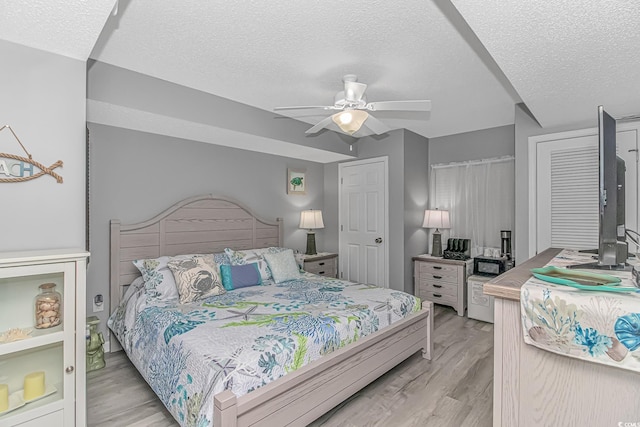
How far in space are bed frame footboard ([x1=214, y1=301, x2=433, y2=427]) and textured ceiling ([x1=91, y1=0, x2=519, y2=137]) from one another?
2.08 m

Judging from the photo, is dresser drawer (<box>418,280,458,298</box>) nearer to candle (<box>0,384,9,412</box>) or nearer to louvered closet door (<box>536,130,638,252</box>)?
louvered closet door (<box>536,130,638,252</box>)

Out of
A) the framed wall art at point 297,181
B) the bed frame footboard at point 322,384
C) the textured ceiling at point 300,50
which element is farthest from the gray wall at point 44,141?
the framed wall art at point 297,181

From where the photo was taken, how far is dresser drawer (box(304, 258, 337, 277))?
436cm

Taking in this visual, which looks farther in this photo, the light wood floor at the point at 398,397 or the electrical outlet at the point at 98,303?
the electrical outlet at the point at 98,303

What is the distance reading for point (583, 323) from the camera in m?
0.97

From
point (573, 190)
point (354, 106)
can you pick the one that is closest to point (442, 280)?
point (573, 190)

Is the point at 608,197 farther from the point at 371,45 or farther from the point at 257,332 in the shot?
the point at 257,332

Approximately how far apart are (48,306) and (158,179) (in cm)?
202

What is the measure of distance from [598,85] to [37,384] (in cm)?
375

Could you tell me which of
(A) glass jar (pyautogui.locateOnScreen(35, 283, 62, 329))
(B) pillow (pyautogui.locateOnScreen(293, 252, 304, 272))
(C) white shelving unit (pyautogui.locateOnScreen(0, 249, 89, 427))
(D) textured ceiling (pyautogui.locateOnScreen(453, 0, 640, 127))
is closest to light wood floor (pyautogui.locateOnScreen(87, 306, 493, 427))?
(C) white shelving unit (pyautogui.locateOnScreen(0, 249, 89, 427))

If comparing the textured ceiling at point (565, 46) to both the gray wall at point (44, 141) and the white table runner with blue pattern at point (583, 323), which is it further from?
the gray wall at point (44, 141)

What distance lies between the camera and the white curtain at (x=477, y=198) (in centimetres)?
415

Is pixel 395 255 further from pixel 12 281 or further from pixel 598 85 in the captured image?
pixel 12 281

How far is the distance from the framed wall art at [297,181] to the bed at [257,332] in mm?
982
